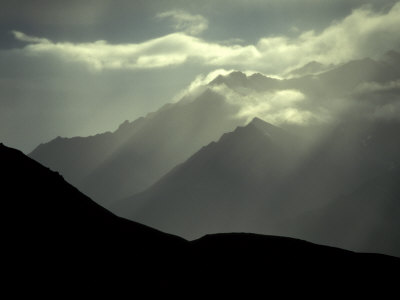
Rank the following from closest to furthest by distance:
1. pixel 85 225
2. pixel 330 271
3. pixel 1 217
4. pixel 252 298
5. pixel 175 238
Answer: pixel 1 217, pixel 252 298, pixel 85 225, pixel 330 271, pixel 175 238

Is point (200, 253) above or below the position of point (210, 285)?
above

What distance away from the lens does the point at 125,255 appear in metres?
59.7

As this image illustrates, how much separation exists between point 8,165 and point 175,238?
30.3 m

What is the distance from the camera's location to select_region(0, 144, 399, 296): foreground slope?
164ft

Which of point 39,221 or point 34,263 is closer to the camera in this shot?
point 34,263

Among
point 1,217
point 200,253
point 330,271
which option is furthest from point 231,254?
point 1,217

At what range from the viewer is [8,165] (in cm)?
6750

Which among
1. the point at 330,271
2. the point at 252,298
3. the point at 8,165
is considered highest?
the point at 8,165

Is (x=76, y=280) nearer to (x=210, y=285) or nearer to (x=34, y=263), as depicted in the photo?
(x=34, y=263)

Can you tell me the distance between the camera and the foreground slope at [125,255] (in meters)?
50.0

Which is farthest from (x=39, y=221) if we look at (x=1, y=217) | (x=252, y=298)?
(x=252, y=298)

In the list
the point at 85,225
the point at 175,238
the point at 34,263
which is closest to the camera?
the point at 34,263

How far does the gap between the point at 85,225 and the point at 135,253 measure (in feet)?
29.2

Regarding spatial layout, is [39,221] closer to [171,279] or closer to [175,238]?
[171,279]
